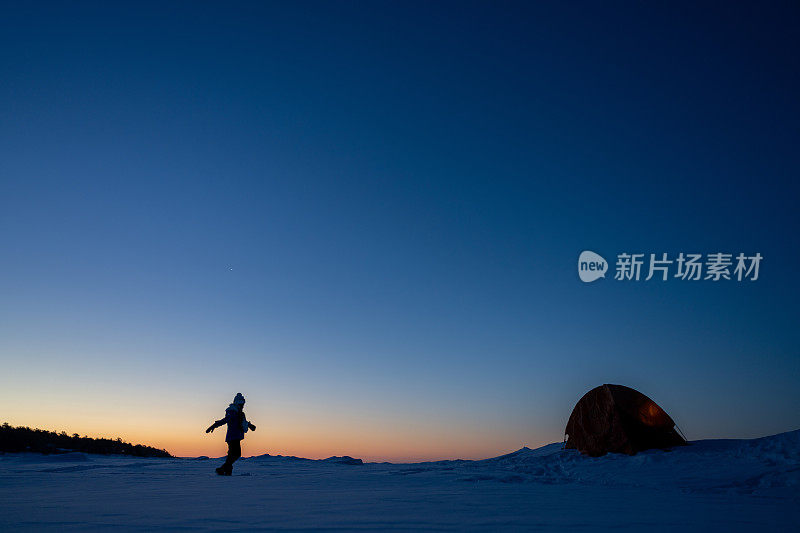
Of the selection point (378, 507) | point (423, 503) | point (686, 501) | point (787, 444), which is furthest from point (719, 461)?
point (378, 507)

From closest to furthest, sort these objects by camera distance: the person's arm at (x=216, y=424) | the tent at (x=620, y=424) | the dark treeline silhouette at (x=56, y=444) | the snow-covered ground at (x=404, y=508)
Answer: the snow-covered ground at (x=404, y=508), the person's arm at (x=216, y=424), the tent at (x=620, y=424), the dark treeline silhouette at (x=56, y=444)

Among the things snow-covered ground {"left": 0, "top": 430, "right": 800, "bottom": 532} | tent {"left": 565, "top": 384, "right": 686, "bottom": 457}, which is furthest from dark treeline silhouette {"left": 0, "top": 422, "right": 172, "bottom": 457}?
tent {"left": 565, "top": 384, "right": 686, "bottom": 457}

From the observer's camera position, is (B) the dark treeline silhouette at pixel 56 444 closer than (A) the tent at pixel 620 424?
No

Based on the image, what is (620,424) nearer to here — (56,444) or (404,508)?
(404,508)

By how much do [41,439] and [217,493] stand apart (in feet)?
68.4

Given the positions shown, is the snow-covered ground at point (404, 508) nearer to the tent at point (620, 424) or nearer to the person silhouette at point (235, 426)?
the person silhouette at point (235, 426)

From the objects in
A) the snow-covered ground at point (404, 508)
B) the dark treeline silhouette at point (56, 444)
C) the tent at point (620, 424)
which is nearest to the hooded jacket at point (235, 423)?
the snow-covered ground at point (404, 508)

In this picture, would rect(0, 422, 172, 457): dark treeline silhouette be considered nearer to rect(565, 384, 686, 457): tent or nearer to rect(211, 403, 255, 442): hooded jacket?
rect(211, 403, 255, 442): hooded jacket

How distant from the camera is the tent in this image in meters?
15.2

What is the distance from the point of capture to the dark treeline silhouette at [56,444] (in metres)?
19.7

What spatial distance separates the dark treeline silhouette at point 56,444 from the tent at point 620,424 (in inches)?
843

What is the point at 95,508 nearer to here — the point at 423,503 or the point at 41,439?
the point at 423,503

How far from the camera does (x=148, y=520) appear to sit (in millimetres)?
4441

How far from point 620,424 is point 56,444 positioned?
24704 mm
